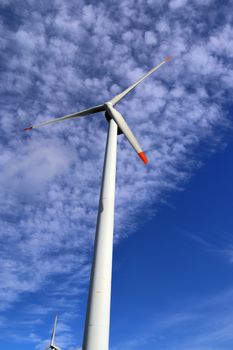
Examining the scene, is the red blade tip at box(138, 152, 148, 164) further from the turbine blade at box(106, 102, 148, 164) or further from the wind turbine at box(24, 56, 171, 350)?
the wind turbine at box(24, 56, 171, 350)

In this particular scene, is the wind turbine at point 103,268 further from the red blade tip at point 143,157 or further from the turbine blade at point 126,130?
the red blade tip at point 143,157

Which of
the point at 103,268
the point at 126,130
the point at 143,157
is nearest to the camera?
the point at 103,268

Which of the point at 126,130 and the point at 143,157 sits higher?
the point at 126,130

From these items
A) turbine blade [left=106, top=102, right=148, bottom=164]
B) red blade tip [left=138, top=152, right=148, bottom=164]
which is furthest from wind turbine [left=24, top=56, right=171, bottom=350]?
red blade tip [left=138, top=152, right=148, bottom=164]

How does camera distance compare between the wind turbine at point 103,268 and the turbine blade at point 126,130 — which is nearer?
the wind turbine at point 103,268

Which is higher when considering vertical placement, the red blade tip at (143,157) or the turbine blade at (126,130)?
the turbine blade at (126,130)

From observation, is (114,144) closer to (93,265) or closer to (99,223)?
(99,223)

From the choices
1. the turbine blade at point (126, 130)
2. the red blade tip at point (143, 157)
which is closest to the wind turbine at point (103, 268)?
the turbine blade at point (126, 130)

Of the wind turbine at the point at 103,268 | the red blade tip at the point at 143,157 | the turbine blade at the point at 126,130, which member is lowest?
the wind turbine at the point at 103,268

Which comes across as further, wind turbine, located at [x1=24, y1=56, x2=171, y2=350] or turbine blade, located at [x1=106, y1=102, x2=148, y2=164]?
turbine blade, located at [x1=106, y1=102, x2=148, y2=164]

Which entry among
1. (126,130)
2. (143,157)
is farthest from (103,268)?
(126,130)

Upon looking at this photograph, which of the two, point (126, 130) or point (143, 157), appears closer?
point (143, 157)

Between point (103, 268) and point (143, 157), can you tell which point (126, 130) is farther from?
point (103, 268)

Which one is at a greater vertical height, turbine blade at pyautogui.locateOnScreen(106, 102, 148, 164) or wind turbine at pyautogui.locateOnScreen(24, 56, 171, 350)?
turbine blade at pyautogui.locateOnScreen(106, 102, 148, 164)
